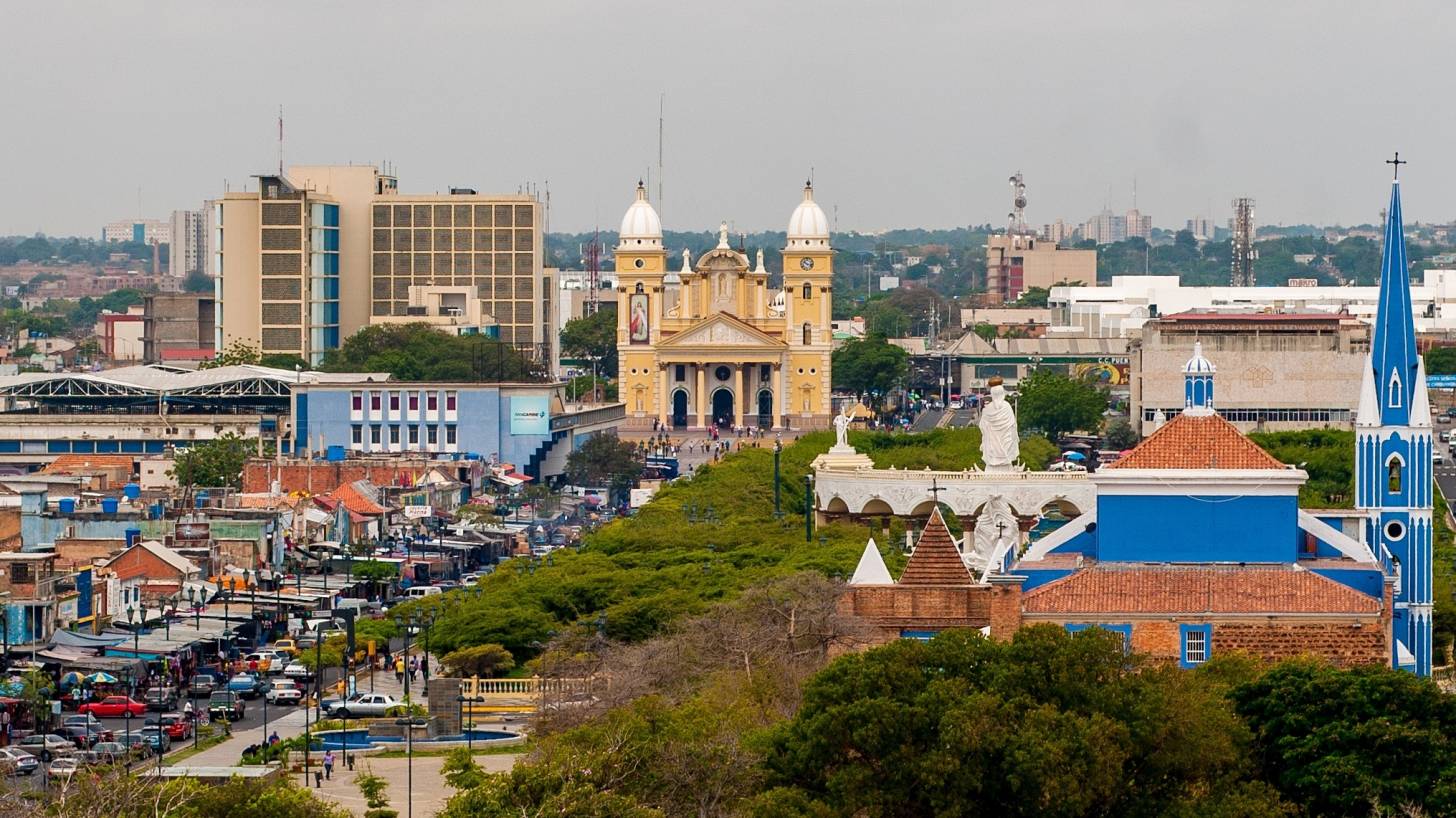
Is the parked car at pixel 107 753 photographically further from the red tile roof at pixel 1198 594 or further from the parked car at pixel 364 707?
the red tile roof at pixel 1198 594

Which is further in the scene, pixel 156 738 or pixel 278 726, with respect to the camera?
pixel 278 726

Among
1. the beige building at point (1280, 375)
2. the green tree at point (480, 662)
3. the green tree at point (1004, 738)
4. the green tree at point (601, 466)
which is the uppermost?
the beige building at point (1280, 375)

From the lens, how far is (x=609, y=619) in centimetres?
7044

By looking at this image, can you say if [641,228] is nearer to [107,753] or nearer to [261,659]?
[261,659]

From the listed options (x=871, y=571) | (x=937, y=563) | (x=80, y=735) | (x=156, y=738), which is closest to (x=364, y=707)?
(x=156, y=738)

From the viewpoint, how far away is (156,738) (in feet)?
200

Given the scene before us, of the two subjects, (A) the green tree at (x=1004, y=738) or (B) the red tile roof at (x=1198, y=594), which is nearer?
(A) the green tree at (x=1004, y=738)

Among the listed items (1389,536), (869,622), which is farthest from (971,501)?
(869,622)

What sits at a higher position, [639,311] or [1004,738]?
[639,311]

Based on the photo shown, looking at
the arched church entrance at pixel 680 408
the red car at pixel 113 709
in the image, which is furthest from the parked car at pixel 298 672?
the arched church entrance at pixel 680 408

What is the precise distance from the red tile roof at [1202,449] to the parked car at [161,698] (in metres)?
18.6

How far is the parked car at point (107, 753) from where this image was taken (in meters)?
54.6

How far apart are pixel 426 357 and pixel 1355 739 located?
12597 cm

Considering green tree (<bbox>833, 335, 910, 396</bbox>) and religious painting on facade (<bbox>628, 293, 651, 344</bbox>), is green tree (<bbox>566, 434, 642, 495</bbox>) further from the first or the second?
green tree (<bbox>833, 335, 910, 396</bbox>)
